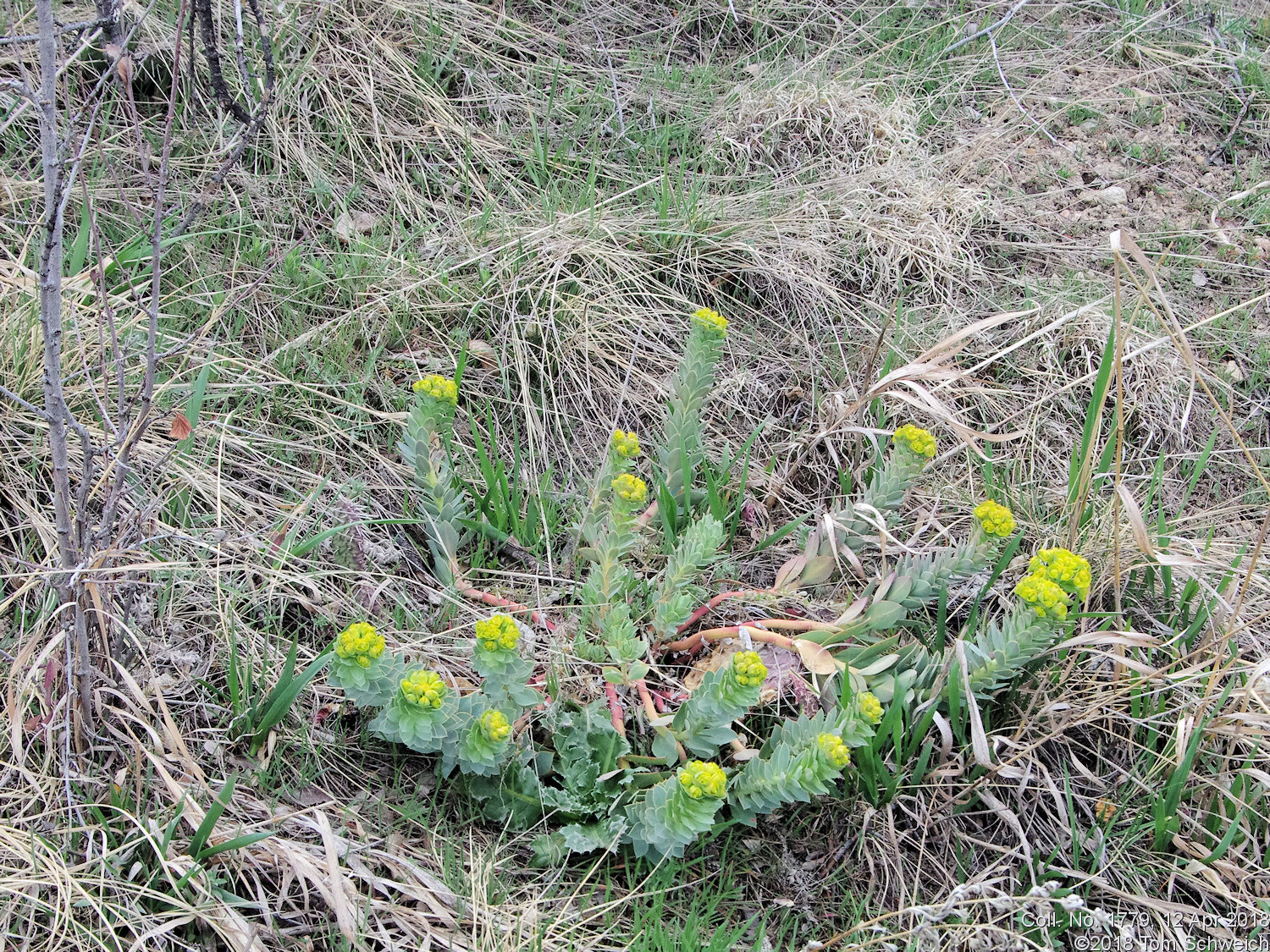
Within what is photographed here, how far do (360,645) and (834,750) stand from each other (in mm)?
779

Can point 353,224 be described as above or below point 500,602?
above

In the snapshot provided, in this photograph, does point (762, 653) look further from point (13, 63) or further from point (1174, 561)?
point (13, 63)

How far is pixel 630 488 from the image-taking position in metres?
1.86

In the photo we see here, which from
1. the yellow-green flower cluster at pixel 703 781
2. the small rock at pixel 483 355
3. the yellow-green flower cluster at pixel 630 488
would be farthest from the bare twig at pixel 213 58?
the yellow-green flower cluster at pixel 703 781

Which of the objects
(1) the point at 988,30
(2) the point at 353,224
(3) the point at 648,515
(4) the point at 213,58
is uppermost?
(4) the point at 213,58

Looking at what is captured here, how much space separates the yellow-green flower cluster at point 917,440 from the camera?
6.52 ft

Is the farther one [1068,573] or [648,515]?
[648,515]

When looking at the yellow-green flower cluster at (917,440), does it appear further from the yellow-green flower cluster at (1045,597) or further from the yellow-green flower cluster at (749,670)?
the yellow-green flower cluster at (749,670)

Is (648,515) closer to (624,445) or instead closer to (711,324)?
(624,445)

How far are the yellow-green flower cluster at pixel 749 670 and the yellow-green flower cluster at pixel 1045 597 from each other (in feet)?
1.61

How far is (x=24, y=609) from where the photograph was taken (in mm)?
1830

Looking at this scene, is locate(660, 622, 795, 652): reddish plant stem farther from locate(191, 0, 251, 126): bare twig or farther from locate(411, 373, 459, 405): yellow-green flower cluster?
locate(191, 0, 251, 126): bare twig

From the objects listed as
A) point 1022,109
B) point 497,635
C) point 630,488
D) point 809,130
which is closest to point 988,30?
point 1022,109

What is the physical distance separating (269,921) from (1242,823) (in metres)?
1.75
